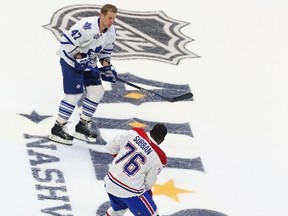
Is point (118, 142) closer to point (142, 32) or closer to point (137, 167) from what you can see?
point (137, 167)

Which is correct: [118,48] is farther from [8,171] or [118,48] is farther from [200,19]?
[8,171]

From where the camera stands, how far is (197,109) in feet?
35.8

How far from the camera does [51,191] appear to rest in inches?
365

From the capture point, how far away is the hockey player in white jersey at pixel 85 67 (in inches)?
383

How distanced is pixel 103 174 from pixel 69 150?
50 cm

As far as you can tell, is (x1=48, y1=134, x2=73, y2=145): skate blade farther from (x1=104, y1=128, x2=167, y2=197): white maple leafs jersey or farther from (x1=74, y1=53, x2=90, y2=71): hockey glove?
(x1=104, y1=128, x2=167, y2=197): white maple leafs jersey

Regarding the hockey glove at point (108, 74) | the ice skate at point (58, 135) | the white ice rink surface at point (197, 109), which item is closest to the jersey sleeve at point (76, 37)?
the hockey glove at point (108, 74)

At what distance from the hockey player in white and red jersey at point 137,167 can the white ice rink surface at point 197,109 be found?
0.70 meters

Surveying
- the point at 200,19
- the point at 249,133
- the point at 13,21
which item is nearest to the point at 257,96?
the point at 249,133

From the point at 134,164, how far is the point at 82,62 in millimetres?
1613

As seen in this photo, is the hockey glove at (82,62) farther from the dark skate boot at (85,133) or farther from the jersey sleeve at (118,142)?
the jersey sleeve at (118,142)

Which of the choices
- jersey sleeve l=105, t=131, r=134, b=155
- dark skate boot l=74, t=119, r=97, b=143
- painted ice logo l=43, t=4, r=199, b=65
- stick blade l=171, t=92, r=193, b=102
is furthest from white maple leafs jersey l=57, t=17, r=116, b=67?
painted ice logo l=43, t=4, r=199, b=65

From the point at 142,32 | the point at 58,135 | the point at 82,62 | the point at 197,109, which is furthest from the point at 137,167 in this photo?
the point at 142,32

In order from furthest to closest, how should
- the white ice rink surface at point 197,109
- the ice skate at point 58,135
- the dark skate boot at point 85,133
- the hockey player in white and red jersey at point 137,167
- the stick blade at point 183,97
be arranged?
the stick blade at point 183,97 < the dark skate boot at point 85,133 < the ice skate at point 58,135 < the white ice rink surface at point 197,109 < the hockey player in white and red jersey at point 137,167
